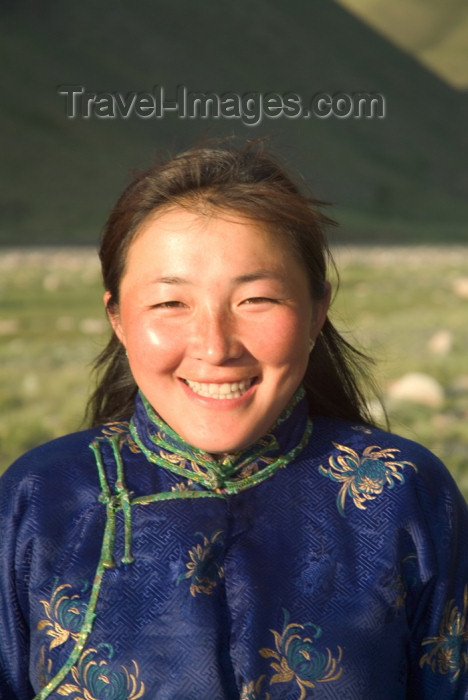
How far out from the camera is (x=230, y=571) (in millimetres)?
1422

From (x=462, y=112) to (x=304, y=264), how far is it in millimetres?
38744

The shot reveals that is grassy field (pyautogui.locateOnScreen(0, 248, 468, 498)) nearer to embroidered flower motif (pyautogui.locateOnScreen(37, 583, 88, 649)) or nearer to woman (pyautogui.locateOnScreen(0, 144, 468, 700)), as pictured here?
woman (pyautogui.locateOnScreen(0, 144, 468, 700))

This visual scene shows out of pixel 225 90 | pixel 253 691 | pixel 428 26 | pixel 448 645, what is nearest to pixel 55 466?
pixel 253 691

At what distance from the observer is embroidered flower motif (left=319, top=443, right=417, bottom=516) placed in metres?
1.51

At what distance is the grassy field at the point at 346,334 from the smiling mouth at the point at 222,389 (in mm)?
682

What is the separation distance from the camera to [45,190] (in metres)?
26.9

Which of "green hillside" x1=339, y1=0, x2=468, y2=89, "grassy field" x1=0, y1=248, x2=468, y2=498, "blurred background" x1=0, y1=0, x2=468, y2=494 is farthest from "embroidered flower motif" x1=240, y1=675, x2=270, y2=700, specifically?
"green hillside" x1=339, y1=0, x2=468, y2=89

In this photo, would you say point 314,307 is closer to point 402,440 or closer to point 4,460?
point 402,440

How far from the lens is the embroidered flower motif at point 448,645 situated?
4.88ft

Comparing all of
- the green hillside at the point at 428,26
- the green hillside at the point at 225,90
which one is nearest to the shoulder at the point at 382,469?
the green hillside at the point at 225,90

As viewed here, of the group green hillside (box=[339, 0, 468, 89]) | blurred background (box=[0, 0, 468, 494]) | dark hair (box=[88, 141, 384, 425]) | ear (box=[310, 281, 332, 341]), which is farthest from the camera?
green hillside (box=[339, 0, 468, 89])

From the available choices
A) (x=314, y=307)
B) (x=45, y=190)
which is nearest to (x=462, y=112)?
(x=45, y=190)

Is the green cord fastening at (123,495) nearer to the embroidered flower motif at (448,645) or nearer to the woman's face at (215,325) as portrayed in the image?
the woman's face at (215,325)

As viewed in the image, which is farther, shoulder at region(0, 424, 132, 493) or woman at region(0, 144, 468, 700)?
shoulder at region(0, 424, 132, 493)
